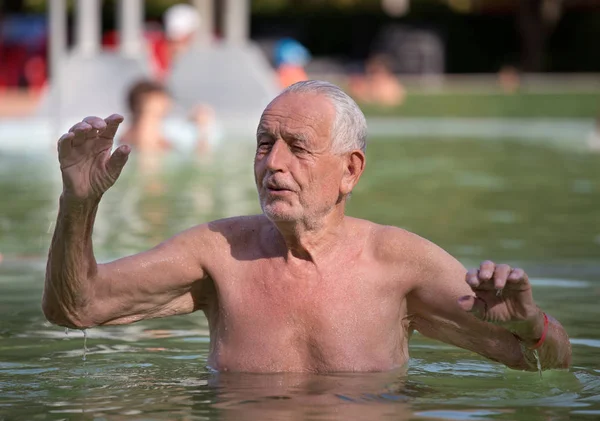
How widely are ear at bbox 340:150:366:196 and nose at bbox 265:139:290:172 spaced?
0.74 ft

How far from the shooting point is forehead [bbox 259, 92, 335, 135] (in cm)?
427

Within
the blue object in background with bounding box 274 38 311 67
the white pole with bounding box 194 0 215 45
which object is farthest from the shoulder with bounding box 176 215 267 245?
the blue object in background with bounding box 274 38 311 67

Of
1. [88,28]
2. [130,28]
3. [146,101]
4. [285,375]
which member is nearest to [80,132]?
[285,375]

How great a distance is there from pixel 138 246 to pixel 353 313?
4540 mm

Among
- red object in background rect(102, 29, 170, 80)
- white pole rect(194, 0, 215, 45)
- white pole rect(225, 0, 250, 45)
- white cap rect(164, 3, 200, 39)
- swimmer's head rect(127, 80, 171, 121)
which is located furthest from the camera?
white pole rect(194, 0, 215, 45)

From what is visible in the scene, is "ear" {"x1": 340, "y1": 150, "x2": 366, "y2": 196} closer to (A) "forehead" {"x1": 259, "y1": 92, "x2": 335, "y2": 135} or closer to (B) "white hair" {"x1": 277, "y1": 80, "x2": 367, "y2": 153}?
(B) "white hair" {"x1": 277, "y1": 80, "x2": 367, "y2": 153}

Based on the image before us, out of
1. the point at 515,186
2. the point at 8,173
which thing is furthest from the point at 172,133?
the point at 515,186

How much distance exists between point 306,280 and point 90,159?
0.88 metres

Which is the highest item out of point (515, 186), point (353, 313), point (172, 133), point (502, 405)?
point (172, 133)

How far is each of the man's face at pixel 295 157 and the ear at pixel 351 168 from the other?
57mm

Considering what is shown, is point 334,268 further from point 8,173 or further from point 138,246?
point 8,173

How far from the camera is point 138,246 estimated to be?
8.83 metres

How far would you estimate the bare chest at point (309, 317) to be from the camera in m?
4.45

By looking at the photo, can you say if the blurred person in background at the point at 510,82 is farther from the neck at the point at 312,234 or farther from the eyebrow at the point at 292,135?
the eyebrow at the point at 292,135
